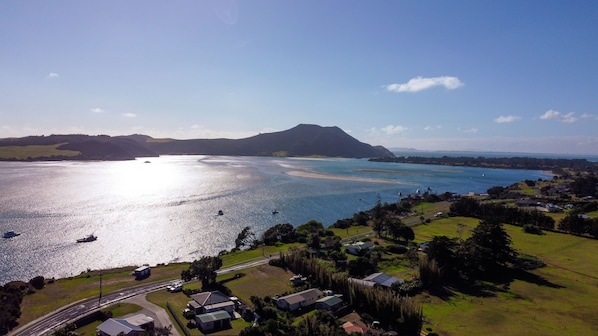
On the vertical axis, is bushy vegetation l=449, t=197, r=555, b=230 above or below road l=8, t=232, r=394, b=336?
above

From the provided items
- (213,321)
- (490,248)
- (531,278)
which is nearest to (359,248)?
(490,248)

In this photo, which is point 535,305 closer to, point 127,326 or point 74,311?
point 127,326

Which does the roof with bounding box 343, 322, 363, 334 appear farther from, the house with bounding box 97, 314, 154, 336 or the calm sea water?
the calm sea water

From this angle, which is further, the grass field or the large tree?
the large tree

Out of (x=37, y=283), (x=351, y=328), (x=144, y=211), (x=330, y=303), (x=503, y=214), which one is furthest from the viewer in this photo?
(x=144, y=211)

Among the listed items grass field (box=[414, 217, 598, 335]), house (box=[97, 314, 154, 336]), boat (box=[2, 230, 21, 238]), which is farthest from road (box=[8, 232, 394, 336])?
boat (box=[2, 230, 21, 238])

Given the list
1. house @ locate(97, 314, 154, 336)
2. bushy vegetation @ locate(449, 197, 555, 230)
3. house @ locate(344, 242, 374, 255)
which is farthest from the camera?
bushy vegetation @ locate(449, 197, 555, 230)

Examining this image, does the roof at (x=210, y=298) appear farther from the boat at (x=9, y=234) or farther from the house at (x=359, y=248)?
the boat at (x=9, y=234)
